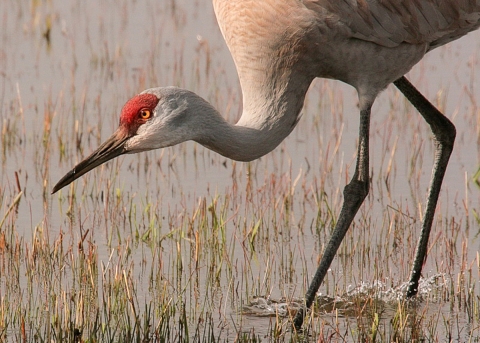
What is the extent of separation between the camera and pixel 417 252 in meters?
6.91

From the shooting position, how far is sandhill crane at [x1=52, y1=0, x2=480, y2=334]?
6.11 metres

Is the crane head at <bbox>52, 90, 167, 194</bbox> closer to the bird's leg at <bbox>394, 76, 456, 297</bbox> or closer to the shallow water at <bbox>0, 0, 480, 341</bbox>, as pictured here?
the shallow water at <bbox>0, 0, 480, 341</bbox>

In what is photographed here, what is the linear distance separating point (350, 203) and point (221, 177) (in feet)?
7.83

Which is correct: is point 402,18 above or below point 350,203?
above

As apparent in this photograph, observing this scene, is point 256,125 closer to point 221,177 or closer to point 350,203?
point 350,203

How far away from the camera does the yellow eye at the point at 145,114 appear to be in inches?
239

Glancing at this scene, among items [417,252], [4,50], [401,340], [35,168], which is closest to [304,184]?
[417,252]

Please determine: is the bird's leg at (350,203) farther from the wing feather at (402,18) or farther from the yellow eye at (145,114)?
the yellow eye at (145,114)

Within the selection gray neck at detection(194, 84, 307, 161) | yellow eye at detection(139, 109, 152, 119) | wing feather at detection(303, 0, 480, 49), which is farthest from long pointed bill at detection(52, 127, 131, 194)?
wing feather at detection(303, 0, 480, 49)

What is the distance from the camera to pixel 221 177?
884 centimetres

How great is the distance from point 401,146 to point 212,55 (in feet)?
11.1

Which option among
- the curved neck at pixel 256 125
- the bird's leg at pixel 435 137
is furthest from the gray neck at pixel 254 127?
the bird's leg at pixel 435 137

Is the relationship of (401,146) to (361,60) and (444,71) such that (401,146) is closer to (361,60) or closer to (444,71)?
(444,71)

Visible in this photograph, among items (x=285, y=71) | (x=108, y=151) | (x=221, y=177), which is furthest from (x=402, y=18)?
(x=221, y=177)
